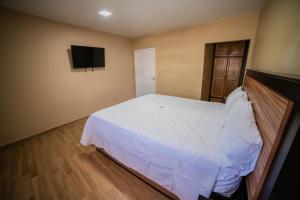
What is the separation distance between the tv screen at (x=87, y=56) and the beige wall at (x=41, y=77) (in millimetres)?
159

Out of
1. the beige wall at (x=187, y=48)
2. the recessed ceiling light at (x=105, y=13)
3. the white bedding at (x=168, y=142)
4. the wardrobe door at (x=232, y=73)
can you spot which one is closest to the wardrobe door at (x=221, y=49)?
the wardrobe door at (x=232, y=73)

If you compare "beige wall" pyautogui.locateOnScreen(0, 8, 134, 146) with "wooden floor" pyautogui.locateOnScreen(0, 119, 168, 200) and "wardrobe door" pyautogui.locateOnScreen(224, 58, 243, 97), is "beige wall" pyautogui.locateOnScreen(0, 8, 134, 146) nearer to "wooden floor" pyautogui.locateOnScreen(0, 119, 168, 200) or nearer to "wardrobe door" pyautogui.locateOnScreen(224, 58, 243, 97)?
"wooden floor" pyautogui.locateOnScreen(0, 119, 168, 200)

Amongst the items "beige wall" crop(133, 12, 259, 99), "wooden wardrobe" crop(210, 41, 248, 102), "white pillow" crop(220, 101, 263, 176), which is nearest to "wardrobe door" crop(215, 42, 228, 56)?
"wooden wardrobe" crop(210, 41, 248, 102)

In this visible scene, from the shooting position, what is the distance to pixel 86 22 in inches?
109

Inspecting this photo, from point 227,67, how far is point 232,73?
9.1 inches

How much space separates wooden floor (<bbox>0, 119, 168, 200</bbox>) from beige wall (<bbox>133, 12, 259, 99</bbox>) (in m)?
2.62

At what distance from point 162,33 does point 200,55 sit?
1.31 meters

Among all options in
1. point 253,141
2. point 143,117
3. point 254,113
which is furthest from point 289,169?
point 143,117

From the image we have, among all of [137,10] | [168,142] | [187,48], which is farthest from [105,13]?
[168,142]

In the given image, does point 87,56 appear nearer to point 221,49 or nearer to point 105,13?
point 105,13

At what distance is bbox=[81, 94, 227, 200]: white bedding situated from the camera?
1076 millimetres

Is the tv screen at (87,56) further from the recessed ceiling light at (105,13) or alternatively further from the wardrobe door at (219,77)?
the wardrobe door at (219,77)

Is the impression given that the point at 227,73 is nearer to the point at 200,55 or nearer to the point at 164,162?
the point at 200,55

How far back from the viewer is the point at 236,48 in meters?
3.58
